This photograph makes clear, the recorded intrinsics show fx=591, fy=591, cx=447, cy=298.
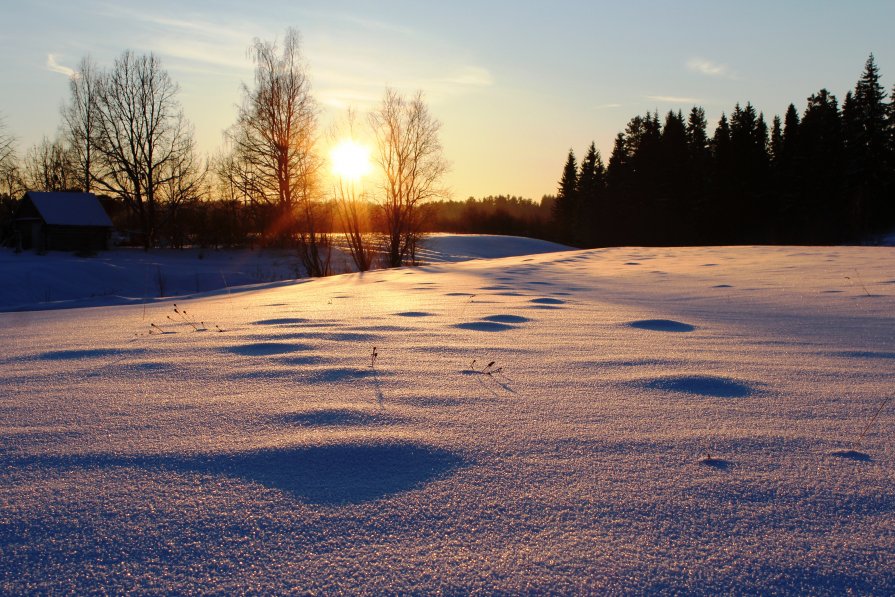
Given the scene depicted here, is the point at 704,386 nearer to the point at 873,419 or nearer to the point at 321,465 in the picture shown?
the point at 873,419

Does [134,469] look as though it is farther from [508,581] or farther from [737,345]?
[737,345]

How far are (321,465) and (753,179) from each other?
41.1 meters

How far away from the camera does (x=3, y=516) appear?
1.16 m

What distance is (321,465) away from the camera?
1.39 m

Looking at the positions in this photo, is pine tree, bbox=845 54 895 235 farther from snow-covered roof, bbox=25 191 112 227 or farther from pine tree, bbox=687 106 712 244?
snow-covered roof, bbox=25 191 112 227

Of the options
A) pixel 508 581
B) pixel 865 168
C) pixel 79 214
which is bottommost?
pixel 508 581

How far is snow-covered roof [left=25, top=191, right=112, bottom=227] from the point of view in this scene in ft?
85.7

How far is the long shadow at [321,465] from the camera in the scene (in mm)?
1271

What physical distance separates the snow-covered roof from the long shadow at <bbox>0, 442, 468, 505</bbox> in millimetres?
29570

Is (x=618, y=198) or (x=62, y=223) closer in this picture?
(x=62, y=223)

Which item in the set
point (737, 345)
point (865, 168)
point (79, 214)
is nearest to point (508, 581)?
point (737, 345)

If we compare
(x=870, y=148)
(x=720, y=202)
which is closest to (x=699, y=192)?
(x=720, y=202)

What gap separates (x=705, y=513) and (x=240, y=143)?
26.3m

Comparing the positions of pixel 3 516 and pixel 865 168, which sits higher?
pixel 865 168
